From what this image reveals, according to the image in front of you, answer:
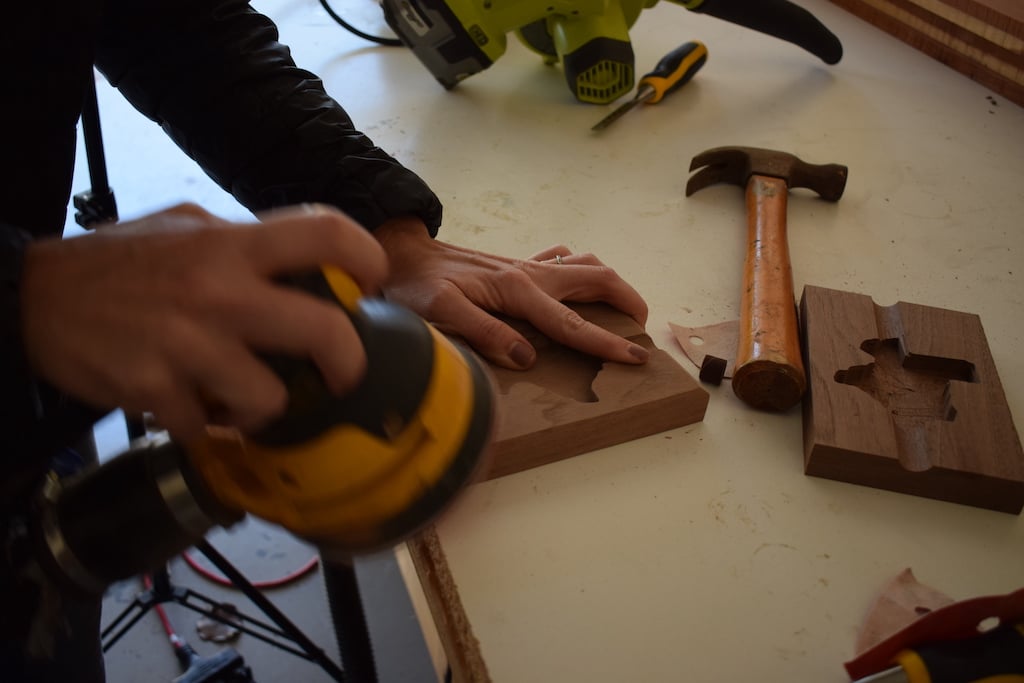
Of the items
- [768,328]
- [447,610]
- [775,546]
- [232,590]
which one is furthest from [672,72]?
[232,590]

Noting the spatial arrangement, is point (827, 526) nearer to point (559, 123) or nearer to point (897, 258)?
point (897, 258)

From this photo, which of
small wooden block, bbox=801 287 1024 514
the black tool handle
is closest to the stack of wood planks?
the black tool handle

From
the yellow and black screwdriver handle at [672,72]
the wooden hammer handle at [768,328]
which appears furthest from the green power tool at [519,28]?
the wooden hammer handle at [768,328]

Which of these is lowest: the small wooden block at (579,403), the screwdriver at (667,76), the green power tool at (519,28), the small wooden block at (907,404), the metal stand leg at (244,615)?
the metal stand leg at (244,615)

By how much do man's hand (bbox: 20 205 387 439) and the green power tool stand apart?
1.02 metres

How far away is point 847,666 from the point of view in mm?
598

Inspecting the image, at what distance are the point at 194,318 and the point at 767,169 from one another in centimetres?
91

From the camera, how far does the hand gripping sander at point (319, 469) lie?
430 mm

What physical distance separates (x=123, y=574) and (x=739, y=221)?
87cm

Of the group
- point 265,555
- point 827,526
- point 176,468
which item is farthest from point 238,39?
point 265,555

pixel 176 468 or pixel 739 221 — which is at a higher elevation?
pixel 176 468

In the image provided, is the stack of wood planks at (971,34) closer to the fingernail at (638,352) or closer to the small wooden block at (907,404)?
the small wooden block at (907,404)

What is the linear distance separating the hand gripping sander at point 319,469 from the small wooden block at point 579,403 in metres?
0.22

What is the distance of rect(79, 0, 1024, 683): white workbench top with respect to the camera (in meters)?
0.64
